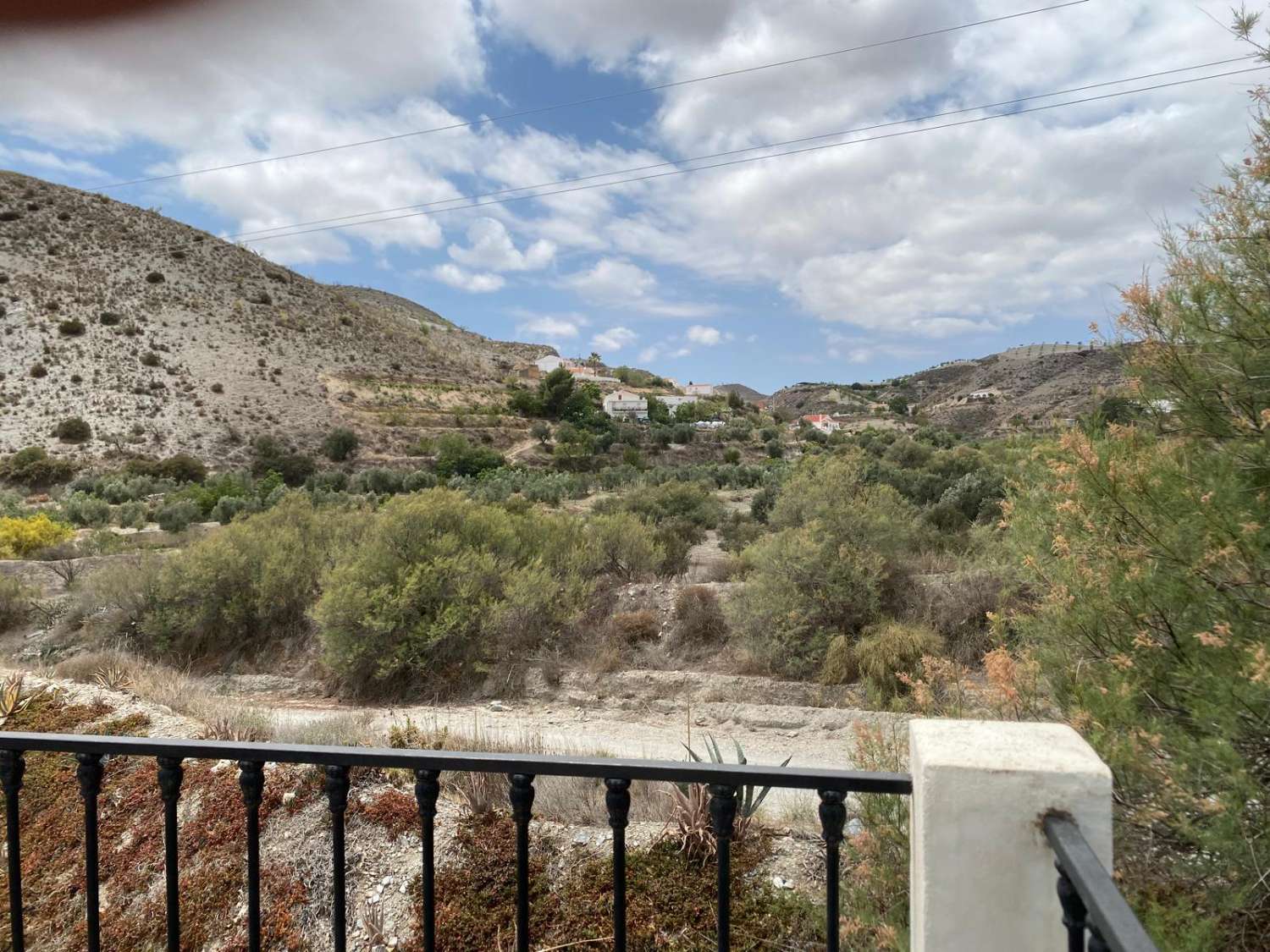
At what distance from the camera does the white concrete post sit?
62.3 inches

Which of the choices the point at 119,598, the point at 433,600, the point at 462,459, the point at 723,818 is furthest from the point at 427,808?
the point at 462,459

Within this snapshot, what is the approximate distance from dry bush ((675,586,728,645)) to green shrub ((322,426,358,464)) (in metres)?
34.5

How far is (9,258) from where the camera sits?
4388 centimetres

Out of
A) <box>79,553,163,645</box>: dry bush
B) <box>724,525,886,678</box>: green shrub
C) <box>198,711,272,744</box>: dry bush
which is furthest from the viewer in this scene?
<box>79,553,163,645</box>: dry bush

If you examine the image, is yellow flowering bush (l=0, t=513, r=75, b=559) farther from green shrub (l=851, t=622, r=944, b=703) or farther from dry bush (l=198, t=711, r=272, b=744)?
green shrub (l=851, t=622, r=944, b=703)

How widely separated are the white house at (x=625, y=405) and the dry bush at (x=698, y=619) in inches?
1935

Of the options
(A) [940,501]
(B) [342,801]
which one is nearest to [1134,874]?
(B) [342,801]

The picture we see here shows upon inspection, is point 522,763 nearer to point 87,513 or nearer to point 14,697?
point 14,697

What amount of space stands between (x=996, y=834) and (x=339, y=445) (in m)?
44.0

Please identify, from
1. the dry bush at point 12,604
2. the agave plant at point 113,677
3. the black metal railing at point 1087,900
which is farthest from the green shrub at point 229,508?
the black metal railing at point 1087,900

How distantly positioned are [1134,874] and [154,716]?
8235mm

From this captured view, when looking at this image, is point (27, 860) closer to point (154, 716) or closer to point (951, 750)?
point (154, 716)

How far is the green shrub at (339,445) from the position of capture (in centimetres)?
4184

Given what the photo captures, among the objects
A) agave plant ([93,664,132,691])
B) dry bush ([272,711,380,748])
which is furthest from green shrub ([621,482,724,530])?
agave plant ([93,664,132,691])
